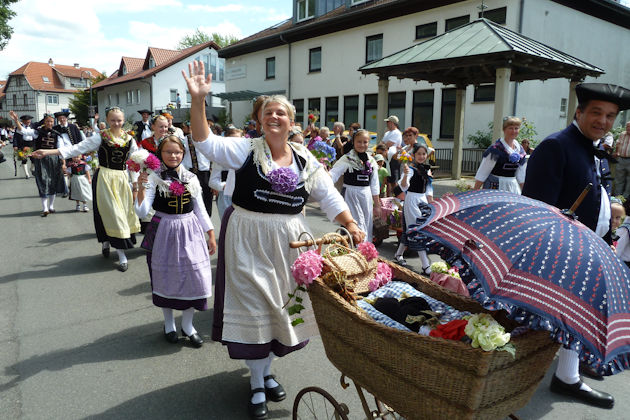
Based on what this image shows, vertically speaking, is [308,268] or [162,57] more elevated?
[162,57]

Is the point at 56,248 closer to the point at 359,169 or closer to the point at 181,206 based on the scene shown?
the point at 181,206

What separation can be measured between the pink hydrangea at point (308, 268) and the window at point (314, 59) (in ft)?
84.7

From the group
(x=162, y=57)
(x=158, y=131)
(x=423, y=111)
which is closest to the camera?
(x=158, y=131)

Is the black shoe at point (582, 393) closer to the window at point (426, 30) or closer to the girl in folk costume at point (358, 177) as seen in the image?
the girl in folk costume at point (358, 177)

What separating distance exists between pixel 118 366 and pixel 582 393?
372 centimetres

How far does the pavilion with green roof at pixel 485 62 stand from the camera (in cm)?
1215

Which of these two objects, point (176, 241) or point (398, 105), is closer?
point (176, 241)

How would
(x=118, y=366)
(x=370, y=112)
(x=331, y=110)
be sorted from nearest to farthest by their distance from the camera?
1. (x=118, y=366)
2. (x=370, y=112)
3. (x=331, y=110)

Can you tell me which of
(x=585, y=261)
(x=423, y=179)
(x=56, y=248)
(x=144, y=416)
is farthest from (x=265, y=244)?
(x=56, y=248)

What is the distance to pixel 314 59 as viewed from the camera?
27.4 metres

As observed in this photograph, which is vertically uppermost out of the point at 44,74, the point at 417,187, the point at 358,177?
the point at 44,74

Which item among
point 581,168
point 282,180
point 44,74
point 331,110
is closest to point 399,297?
point 282,180

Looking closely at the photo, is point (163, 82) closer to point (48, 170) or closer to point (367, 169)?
point (48, 170)

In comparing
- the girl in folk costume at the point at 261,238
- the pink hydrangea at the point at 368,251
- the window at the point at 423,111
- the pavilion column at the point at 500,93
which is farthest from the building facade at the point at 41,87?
the pink hydrangea at the point at 368,251
